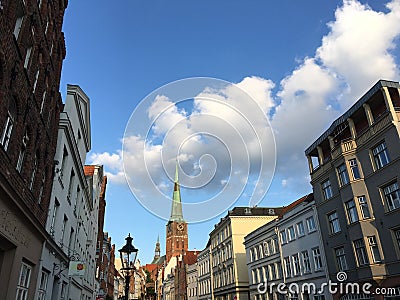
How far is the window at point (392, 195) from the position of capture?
75.3 feet

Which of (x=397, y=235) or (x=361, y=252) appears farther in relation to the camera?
(x=361, y=252)

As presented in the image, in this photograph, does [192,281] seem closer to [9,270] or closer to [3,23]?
[9,270]

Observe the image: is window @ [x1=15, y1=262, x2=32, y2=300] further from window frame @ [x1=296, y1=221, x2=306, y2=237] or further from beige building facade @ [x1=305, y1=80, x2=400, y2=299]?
window frame @ [x1=296, y1=221, x2=306, y2=237]

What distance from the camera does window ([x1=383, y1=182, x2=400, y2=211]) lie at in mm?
22962

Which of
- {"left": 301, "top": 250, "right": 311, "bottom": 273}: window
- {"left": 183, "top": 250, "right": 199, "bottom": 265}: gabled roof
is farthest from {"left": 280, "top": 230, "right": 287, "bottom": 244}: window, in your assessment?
{"left": 183, "top": 250, "right": 199, "bottom": 265}: gabled roof

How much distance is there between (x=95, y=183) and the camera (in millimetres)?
41969

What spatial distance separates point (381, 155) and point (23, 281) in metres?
24.1

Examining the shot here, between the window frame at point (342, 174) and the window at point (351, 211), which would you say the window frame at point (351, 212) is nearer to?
the window at point (351, 211)

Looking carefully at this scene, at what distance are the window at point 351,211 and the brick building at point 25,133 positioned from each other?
2224cm

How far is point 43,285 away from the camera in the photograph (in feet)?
60.3

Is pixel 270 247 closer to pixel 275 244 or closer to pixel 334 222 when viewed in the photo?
pixel 275 244

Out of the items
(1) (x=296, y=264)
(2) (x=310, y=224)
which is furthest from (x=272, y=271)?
(2) (x=310, y=224)

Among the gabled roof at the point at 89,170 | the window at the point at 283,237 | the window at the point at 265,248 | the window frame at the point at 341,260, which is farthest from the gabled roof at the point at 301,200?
the gabled roof at the point at 89,170

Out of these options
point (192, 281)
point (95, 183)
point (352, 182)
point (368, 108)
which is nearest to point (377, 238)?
point (352, 182)
